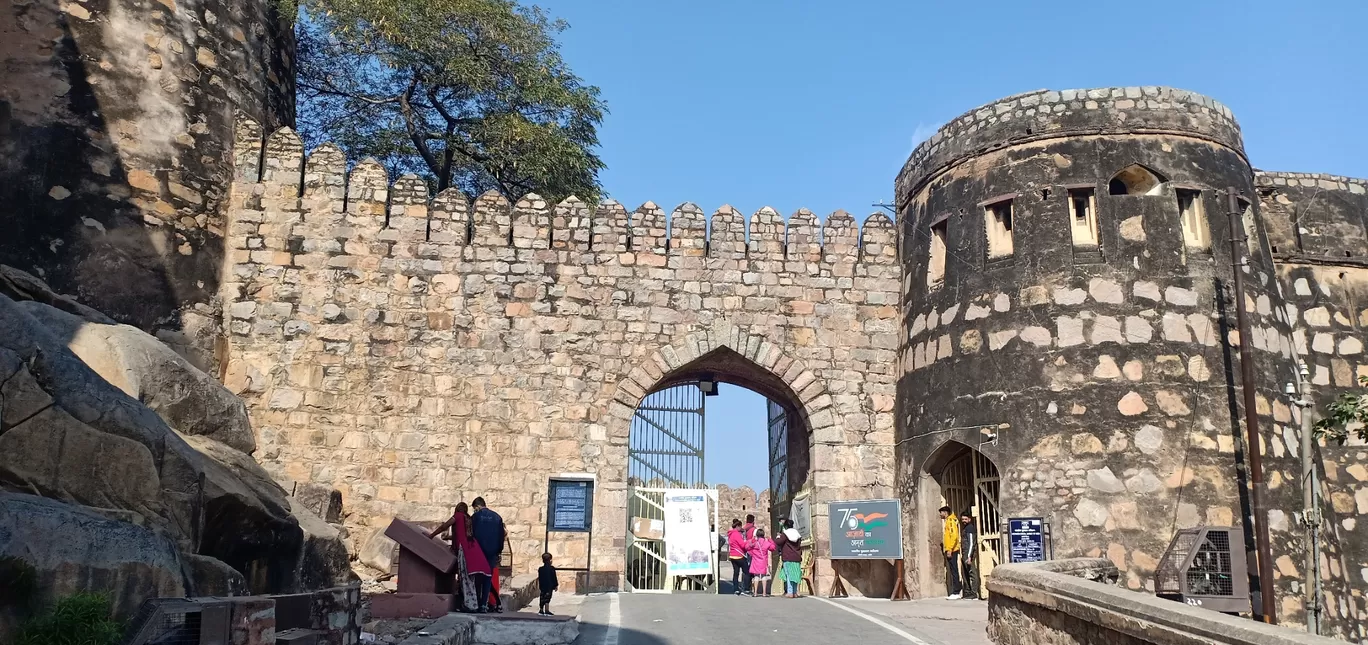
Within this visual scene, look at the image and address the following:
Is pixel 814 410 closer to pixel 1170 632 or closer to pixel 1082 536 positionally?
pixel 1082 536

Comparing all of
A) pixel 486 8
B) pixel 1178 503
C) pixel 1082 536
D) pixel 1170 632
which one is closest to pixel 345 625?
pixel 1170 632

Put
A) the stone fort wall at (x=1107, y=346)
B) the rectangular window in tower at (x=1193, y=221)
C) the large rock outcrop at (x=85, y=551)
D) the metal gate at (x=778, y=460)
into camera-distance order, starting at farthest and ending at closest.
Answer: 1. the metal gate at (x=778, y=460)
2. the rectangular window in tower at (x=1193, y=221)
3. the stone fort wall at (x=1107, y=346)
4. the large rock outcrop at (x=85, y=551)

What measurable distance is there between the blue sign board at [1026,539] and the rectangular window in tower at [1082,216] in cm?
311

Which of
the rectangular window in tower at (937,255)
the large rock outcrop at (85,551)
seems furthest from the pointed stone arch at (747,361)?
the large rock outcrop at (85,551)

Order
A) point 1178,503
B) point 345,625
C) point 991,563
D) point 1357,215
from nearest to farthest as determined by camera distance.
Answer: point 345,625
point 1178,503
point 991,563
point 1357,215

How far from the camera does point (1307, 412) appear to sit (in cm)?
1059

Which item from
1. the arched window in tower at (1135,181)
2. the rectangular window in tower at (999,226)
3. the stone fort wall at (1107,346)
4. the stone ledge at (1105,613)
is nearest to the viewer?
the stone ledge at (1105,613)

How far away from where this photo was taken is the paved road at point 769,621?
302 inches

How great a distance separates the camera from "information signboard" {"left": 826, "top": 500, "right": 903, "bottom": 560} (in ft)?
39.2

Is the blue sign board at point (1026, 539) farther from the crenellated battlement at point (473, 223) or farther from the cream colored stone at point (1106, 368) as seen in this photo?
the crenellated battlement at point (473, 223)

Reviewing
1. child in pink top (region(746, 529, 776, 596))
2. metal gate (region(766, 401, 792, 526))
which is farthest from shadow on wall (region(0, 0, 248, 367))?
metal gate (region(766, 401, 792, 526))

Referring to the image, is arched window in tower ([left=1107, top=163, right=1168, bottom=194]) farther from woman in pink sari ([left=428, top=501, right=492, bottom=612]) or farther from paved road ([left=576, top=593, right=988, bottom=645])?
woman in pink sari ([left=428, top=501, right=492, bottom=612])

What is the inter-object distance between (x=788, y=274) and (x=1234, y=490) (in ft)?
18.1

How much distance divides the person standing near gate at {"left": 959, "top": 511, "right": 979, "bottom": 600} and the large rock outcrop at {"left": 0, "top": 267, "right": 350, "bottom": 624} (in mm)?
6666
